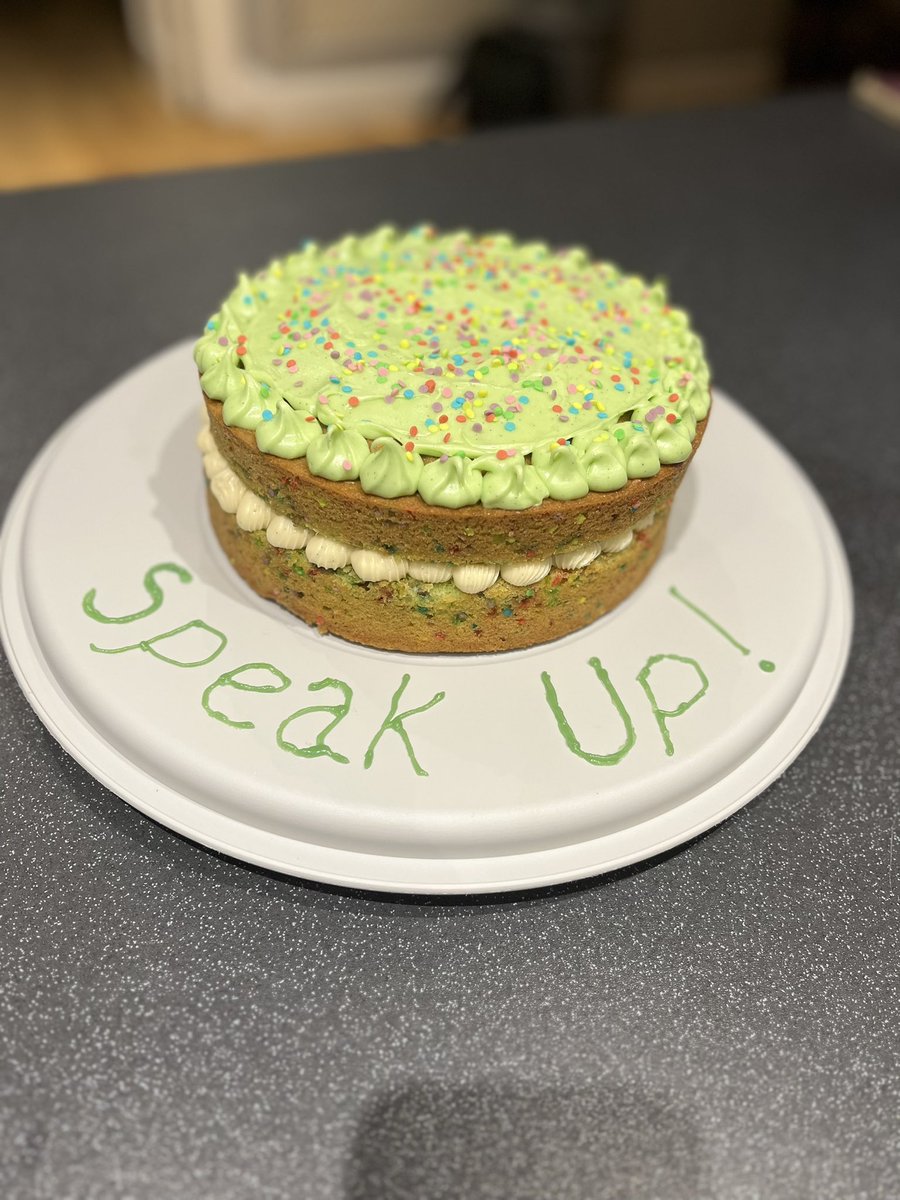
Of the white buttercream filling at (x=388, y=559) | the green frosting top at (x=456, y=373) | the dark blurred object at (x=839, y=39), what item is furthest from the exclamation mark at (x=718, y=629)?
the dark blurred object at (x=839, y=39)

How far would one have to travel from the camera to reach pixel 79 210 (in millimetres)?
2596

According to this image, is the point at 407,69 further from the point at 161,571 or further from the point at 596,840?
the point at 596,840

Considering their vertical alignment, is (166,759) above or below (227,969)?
above

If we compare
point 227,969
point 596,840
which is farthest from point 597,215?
point 227,969

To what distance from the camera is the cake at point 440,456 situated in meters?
1.31

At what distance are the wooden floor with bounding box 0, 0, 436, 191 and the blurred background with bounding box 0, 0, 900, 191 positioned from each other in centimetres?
1

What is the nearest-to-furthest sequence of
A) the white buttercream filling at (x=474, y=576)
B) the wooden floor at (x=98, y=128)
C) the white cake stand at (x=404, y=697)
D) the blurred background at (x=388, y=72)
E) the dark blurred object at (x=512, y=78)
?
the white cake stand at (x=404, y=697)
the white buttercream filling at (x=474, y=576)
the dark blurred object at (x=512, y=78)
the blurred background at (x=388, y=72)
the wooden floor at (x=98, y=128)

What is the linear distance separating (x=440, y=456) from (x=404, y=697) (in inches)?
13.0

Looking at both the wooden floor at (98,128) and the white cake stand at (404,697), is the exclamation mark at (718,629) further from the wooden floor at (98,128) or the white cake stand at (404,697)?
the wooden floor at (98,128)

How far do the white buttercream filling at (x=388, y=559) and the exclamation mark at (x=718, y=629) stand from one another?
0.46ft

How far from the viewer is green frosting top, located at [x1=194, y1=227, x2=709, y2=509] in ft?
4.30

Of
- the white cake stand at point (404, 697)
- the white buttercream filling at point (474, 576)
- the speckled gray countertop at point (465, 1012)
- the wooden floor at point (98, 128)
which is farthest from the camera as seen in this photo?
the wooden floor at point (98, 128)

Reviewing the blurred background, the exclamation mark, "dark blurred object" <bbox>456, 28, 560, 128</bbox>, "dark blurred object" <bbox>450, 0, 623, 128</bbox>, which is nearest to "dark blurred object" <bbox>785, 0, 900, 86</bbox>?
the blurred background

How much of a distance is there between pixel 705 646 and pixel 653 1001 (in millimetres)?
497
